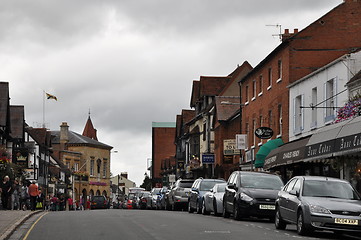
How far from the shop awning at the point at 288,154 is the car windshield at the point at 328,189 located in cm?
1158

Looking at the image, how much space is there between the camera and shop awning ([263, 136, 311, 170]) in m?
32.2

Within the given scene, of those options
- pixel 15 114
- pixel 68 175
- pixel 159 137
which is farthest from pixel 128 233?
pixel 159 137

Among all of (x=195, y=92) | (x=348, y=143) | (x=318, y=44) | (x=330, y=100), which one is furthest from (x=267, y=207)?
(x=195, y=92)

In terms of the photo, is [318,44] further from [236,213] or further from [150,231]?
[150,231]

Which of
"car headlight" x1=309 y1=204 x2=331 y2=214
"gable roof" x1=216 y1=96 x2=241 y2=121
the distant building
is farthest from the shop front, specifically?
the distant building

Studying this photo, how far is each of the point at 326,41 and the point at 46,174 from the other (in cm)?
4918

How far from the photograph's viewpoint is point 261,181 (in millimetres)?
26469

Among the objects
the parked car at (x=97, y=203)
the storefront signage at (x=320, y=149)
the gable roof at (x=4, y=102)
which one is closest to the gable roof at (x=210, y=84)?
the parked car at (x=97, y=203)

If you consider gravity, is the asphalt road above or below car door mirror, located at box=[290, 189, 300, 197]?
below

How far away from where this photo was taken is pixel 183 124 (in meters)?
91.0

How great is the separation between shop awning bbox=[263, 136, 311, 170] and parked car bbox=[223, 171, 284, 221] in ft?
17.5

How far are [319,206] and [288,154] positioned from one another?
15.8m

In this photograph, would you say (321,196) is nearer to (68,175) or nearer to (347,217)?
(347,217)

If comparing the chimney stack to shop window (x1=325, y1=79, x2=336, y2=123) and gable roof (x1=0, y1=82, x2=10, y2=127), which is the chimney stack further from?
shop window (x1=325, y1=79, x2=336, y2=123)
